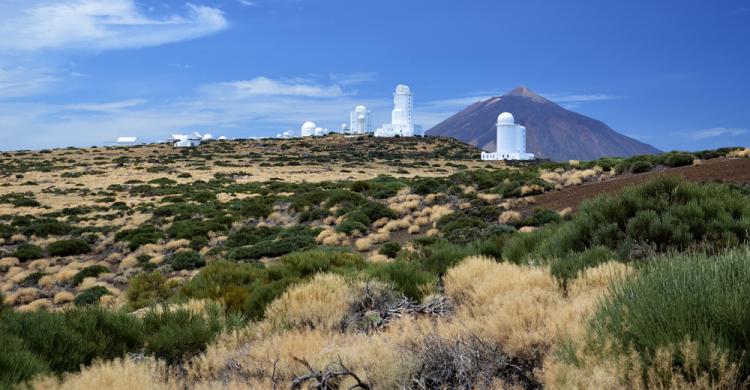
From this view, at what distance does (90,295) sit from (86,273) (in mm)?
3898

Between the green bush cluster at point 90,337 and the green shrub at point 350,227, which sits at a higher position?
the green bush cluster at point 90,337

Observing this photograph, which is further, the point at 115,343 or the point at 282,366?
the point at 115,343

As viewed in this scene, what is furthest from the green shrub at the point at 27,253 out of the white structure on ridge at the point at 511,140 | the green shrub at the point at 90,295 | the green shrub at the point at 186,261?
the white structure on ridge at the point at 511,140

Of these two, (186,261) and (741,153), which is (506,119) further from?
(186,261)

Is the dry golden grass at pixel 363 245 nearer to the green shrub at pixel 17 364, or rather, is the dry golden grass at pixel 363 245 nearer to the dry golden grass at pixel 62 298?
the dry golden grass at pixel 62 298

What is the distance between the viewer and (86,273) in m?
17.8

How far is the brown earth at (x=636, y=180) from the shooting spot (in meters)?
17.0

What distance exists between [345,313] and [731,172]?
55.3 feet

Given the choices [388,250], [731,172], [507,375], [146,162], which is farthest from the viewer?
[146,162]

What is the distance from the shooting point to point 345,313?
616 cm

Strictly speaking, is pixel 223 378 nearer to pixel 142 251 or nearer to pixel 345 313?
pixel 345 313

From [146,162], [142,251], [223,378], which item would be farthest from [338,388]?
[146,162]

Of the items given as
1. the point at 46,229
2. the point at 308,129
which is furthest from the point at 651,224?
the point at 308,129

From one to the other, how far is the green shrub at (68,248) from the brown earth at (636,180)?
18545 mm
